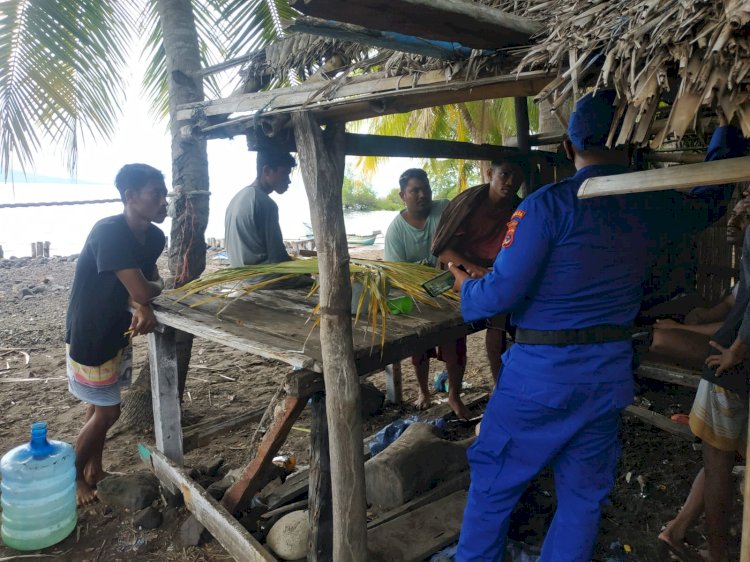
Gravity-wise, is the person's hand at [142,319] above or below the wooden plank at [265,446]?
above

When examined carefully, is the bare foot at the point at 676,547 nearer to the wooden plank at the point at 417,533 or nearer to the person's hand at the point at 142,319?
the wooden plank at the point at 417,533

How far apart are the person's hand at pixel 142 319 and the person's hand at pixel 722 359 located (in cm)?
296

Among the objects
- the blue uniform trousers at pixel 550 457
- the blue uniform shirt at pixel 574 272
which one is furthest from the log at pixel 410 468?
the blue uniform shirt at pixel 574 272

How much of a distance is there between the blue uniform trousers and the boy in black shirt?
7.17ft

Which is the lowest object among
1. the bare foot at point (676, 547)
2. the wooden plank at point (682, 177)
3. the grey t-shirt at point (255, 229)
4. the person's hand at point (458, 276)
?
the bare foot at point (676, 547)

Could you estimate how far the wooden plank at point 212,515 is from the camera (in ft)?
8.75

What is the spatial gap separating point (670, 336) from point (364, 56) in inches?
85.6

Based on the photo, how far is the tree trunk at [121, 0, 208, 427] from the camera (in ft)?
14.3

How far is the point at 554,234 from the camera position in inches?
80.3

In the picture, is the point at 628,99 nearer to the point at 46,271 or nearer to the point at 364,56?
the point at 364,56

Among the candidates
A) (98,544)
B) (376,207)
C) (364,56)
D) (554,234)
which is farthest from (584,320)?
(376,207)

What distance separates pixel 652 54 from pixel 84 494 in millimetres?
3938

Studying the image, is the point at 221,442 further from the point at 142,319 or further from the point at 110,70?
the point at 110,70

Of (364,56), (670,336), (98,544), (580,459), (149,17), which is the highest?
(149,17)
